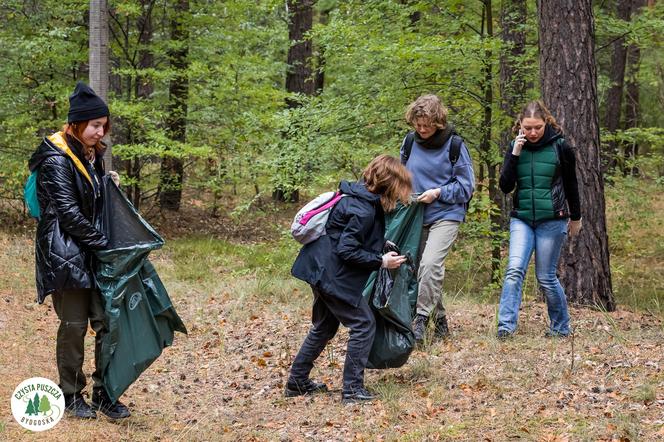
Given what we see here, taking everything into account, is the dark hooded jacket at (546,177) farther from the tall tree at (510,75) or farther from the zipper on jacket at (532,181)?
the tall tree at (510,75)

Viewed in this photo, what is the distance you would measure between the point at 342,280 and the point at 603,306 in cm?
380

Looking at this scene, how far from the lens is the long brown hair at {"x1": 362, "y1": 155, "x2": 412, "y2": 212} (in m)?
5.14

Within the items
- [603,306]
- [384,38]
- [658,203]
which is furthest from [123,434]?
[658,203]

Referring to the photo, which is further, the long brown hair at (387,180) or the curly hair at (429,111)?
the curly hair at (429,111)

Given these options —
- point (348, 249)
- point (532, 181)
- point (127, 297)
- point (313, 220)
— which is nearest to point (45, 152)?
point (127, 297)

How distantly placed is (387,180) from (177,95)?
1071cm

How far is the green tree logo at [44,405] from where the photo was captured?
4.89 meters

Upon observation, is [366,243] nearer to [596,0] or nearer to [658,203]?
[596,0]

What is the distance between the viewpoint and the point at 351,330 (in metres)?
5.33

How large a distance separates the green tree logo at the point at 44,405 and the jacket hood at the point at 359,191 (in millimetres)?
2510

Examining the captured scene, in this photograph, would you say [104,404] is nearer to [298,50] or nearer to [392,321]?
[392,321]

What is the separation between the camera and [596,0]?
14.4 metres

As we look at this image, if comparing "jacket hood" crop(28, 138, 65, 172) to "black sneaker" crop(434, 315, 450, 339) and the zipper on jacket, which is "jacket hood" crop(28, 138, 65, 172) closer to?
"black sneaker" crop(434, 315, 450, 339)

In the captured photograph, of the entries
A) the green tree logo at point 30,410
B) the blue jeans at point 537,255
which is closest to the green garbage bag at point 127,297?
the green tree logo at point 30,410
